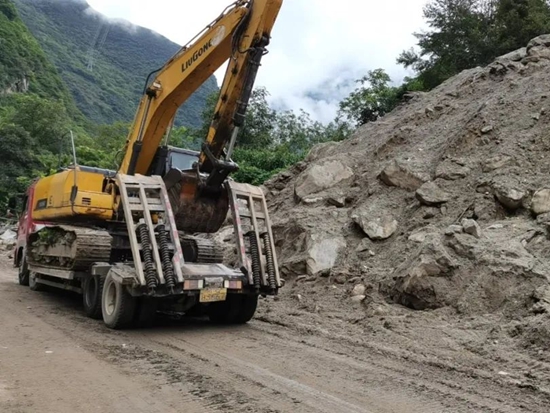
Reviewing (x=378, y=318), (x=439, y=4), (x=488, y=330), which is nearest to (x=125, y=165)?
(x=378, y=318)

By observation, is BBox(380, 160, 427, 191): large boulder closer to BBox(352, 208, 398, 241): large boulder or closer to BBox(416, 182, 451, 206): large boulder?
BBox(416, 182, 451, 206): large boulder

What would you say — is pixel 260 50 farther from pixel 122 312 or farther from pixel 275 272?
pixel 122 312

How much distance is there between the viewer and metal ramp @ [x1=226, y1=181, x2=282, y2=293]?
25.3 ft

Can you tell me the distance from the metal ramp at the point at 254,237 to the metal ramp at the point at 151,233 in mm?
985

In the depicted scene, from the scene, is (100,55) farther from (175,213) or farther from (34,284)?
(175,213)

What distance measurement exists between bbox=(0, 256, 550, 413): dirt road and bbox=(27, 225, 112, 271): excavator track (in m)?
1.09

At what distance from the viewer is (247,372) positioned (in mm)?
5254

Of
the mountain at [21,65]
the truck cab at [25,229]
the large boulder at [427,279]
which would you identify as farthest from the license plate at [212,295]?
the mountain at [21,65]

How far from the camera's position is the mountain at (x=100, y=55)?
329 ft

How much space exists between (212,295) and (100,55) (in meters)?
143

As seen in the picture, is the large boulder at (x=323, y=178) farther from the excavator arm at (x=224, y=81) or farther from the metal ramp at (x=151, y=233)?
the metal ramp at (x=151, y=233)

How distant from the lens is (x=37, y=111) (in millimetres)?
48125

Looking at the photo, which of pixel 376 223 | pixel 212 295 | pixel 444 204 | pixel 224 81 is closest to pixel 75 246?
pixel 212 295

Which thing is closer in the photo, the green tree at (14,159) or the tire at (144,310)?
the tire at (144,310)
